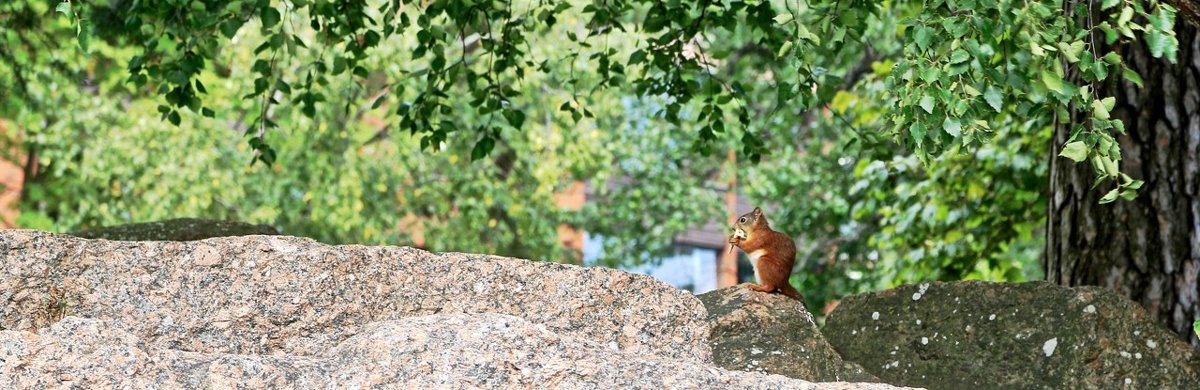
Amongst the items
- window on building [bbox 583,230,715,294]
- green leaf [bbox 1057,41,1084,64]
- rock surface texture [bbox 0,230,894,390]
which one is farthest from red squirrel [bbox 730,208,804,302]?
window on building [bbox 583,230,715,294]

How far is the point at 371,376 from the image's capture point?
3.82 meters

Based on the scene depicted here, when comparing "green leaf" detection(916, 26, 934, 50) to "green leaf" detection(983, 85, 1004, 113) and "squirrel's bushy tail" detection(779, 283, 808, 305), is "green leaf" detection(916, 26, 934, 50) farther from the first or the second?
"squirrel's bushy tail" detection(779, 283, 808, 305)

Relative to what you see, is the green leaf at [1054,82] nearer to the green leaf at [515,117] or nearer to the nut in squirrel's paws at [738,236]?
the nut in squirrel's paws at [738,236]

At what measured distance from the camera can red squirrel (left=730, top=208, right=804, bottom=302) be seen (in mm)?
5613

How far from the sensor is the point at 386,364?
3.86m

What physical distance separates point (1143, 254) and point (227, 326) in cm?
414

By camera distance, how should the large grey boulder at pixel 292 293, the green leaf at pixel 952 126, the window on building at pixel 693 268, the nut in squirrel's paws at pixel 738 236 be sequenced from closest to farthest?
1. the large grey boulder at pixel 292 293
2. the green leaf at pixel 952 126
3. the nut in squirrel's paws at pixel 738 236
4. the window on building at pixel 693 268

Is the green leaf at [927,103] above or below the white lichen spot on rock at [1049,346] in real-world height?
above

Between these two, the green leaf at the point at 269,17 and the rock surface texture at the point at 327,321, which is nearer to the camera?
the rock surface texture at the point at 327,321

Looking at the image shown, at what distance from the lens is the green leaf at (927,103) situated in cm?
446

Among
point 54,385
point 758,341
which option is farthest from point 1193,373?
point 54,385

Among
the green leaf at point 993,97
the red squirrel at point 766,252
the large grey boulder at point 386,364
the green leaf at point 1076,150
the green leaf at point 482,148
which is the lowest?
the large grey boulder at point 386,364

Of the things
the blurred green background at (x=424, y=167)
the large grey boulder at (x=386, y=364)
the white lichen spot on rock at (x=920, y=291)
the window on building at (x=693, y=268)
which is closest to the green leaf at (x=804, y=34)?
the white lichen spot on rock at (x=920, y=291)

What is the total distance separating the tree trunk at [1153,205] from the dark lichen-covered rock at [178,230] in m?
3.79
